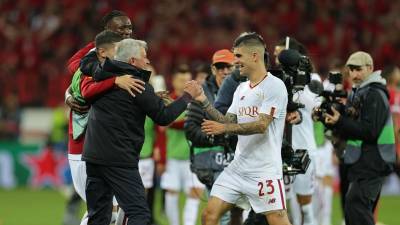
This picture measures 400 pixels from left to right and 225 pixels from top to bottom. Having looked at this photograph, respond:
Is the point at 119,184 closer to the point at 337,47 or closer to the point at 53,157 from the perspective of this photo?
the point at 53,157

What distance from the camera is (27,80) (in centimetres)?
2272

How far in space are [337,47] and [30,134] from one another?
24.9ft

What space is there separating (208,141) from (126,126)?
1764 millimetres

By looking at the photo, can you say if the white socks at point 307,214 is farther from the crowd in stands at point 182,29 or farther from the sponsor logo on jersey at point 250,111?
the crowd in stands at point 182,29

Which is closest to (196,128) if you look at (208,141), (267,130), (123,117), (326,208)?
(208,141)

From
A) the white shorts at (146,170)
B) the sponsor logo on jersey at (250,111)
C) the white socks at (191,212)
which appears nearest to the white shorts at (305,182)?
the white socks at (191,212)

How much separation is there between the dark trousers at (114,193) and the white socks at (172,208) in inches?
149

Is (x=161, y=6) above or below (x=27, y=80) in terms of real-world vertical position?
above

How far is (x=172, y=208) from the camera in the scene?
12.8 meters

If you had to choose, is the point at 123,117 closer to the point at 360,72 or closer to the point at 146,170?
the point at 360,72

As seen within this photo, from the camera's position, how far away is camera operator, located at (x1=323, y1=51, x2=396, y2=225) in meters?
9.80

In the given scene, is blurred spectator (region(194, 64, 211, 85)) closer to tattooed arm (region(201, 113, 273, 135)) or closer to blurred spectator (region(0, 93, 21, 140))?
tattooed arm (region(201, 113, 273, 135))

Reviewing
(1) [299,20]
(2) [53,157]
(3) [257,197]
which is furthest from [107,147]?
(1) [299,20]

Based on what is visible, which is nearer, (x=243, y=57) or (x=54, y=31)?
(x=243, y=57)
